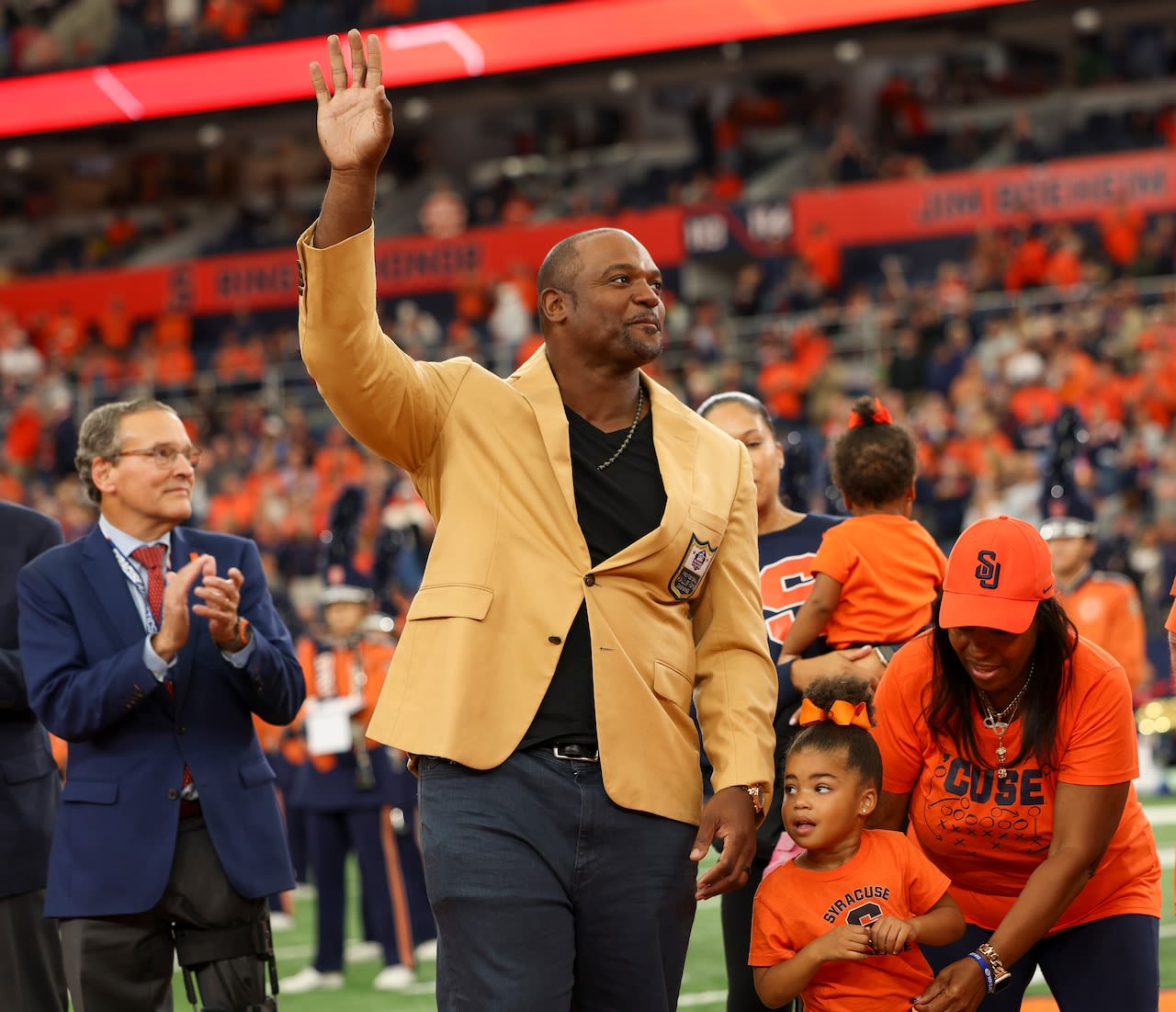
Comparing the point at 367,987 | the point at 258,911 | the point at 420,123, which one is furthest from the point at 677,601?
the point at 420,123

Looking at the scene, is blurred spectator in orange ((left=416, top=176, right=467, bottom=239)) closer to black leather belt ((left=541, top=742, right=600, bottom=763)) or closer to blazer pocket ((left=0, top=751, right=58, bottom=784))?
blazer pocket ((left=0, top=751, right=58, bottom=784))

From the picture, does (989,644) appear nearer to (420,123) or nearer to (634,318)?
(634,318)

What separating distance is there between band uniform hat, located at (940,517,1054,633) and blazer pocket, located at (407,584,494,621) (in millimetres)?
1019

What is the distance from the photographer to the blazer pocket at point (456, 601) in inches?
129

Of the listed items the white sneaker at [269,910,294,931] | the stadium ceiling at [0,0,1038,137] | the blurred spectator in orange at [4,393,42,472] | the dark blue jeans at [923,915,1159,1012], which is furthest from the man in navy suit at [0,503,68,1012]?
the stadium ceiling at [0,0,1038,137]

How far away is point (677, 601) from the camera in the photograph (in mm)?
3498

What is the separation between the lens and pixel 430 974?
7.92m

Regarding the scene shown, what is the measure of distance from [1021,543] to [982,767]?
1.67ft

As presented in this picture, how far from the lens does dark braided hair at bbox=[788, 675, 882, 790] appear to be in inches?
154

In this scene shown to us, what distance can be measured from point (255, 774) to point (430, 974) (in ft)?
12.3

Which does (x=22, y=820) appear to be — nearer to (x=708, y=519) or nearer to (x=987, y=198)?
(x=708, y=519)

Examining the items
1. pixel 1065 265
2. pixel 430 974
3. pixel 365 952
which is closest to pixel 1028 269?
pixel 1065 265

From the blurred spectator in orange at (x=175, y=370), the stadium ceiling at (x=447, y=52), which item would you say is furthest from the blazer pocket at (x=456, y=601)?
the blurred spectator in orange at (x=175, y=370)

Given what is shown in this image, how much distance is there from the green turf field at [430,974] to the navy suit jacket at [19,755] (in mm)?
2687
